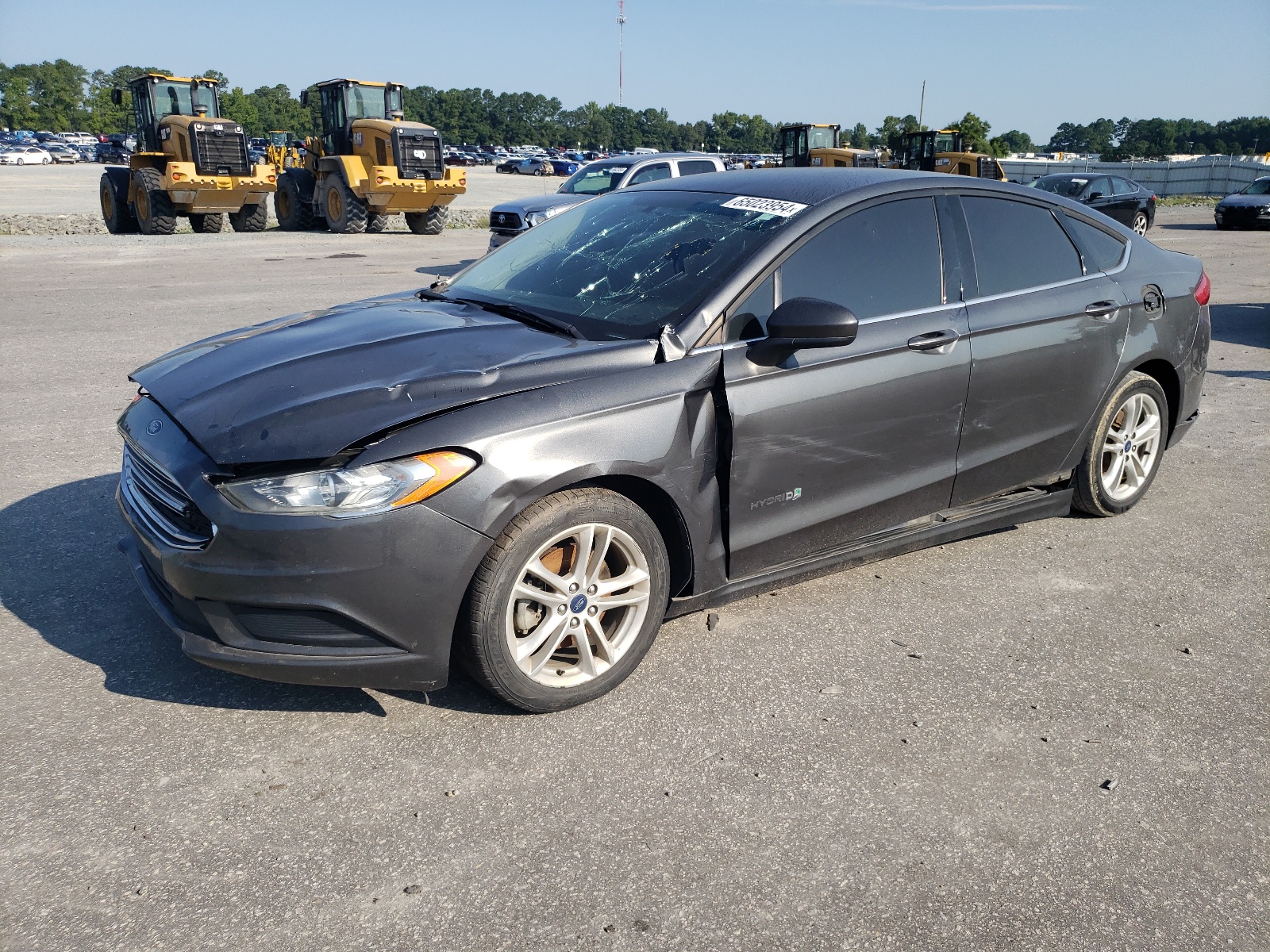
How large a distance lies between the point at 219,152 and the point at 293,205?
244 cm

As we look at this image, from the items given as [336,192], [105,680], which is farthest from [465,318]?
[336,192]

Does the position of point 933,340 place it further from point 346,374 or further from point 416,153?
point 416,153

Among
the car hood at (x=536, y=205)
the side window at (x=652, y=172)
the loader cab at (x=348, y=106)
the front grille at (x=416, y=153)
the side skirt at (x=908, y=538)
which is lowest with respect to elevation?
the side skirt at (x=908, y=538)

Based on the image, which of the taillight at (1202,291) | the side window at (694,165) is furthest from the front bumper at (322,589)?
the side window at (694,165)

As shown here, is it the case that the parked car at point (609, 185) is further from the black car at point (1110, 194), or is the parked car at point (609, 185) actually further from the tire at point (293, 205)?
the black car at point (1110, 194)

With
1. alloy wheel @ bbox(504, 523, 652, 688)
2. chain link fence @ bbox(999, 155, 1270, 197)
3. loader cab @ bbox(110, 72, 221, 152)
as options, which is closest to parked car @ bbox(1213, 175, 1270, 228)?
chain link fence @ bbox(999, 155, 1270, 197)

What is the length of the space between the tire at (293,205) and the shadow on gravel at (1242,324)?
1909 centimetres

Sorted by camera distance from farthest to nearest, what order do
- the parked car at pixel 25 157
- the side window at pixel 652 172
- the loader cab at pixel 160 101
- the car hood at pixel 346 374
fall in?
A: 1. the parked car at pixel 25 157
2. the loader cab at pixel 160 101
3. the side window at pixel 652 172
4. the car hood at pixel 346 374

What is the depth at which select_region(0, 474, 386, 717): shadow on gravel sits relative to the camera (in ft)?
10.8

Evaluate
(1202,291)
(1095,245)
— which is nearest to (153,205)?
(1095,245)

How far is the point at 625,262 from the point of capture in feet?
12.9

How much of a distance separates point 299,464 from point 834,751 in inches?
70.3

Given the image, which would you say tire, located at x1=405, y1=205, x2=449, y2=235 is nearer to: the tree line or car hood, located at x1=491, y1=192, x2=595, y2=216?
car hood, located at x1=491, y1=192, x2=595, y2=216

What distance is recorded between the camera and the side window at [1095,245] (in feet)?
15.5
